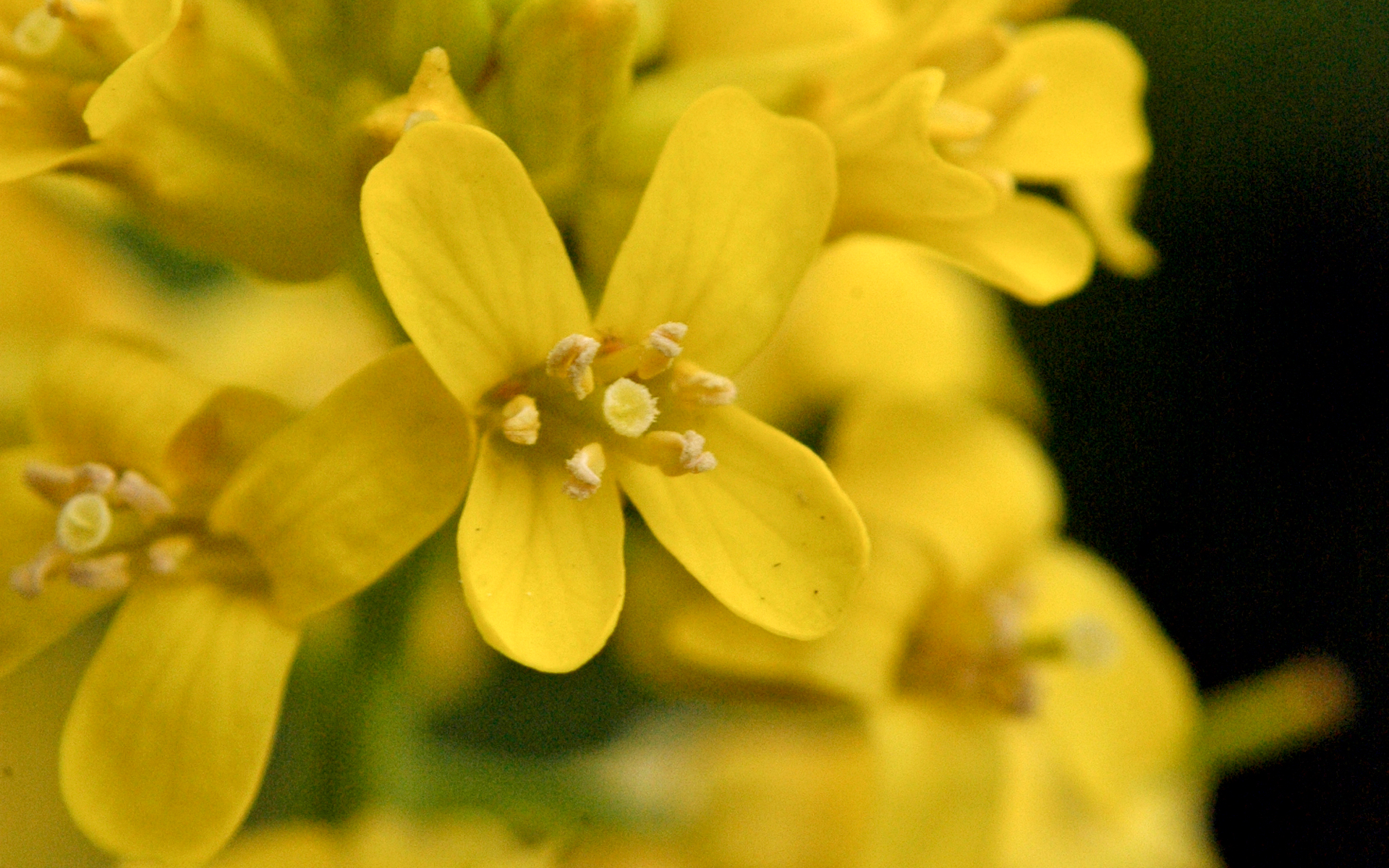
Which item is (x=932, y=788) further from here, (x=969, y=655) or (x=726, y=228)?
(x=726, y=228)

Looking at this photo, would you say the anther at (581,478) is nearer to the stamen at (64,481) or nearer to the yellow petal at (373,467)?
the yellow petal at (373,467)

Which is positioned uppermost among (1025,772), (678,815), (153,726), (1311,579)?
(153,726)

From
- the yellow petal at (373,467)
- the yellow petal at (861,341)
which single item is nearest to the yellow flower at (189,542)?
the yellow petal at (373,467)

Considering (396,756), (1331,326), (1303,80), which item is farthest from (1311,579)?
(396,756)

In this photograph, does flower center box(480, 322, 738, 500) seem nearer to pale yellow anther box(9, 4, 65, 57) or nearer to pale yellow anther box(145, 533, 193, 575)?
pale yellow anther box(145, 533, 193, 575)

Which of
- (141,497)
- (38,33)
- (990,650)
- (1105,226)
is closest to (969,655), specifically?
(990,650)

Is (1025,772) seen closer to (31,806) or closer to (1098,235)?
(1098,235)
